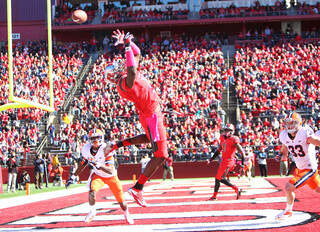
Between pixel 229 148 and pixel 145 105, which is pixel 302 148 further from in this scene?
pixel 229 148

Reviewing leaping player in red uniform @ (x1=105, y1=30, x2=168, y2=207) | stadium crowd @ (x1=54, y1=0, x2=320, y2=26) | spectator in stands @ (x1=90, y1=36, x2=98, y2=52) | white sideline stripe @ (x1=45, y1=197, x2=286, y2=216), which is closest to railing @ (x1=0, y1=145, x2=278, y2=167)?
white sideline stripe @ (x1=45, y1=197, x2=286, y2=216)

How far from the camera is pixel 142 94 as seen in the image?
22.0 ft

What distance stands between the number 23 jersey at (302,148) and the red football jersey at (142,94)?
2.53 metres

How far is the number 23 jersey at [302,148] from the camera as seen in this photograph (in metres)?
7.88

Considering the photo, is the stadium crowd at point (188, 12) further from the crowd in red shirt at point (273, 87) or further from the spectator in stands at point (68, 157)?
the spectator in stands at point (68, 157)

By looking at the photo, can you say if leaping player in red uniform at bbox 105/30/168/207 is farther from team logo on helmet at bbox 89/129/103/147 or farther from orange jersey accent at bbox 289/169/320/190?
orange jersey accent at bbox 289/169/320/190

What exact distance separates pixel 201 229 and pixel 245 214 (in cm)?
177

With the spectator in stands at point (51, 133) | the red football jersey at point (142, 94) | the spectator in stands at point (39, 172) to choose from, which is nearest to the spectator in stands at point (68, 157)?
the spectator in stands at point (51, 133)

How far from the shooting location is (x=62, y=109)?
92.9 feet

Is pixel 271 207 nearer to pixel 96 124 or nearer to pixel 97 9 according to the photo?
pixel 96 124

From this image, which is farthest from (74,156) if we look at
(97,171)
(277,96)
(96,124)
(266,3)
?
(266,3)

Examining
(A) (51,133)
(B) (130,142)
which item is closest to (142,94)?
(B) (130,142)

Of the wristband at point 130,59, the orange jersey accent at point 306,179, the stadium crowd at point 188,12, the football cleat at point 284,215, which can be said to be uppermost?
the stadium crowd at point 188,12

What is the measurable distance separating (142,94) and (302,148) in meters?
2.89
